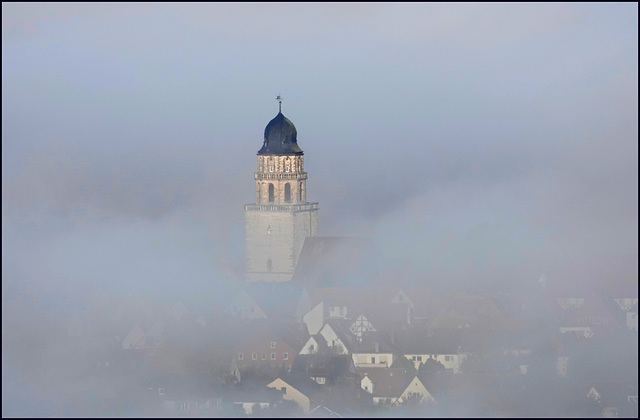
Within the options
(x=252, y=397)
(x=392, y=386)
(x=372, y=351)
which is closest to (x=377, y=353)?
(x=372, y=351)

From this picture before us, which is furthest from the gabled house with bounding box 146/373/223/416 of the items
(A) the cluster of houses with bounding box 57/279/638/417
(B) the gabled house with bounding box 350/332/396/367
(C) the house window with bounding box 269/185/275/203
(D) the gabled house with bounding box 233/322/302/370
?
(C) the house window with bounding box 269/185/275/203

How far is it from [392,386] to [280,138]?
23198 millimetres

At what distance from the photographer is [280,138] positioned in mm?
130875

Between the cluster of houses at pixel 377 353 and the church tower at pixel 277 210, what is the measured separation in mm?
5328

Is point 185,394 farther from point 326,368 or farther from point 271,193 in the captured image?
point 271,193

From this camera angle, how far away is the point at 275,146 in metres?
131

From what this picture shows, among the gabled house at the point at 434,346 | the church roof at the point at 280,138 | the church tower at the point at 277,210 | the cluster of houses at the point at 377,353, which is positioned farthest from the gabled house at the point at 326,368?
the church roof at the point at 280,138

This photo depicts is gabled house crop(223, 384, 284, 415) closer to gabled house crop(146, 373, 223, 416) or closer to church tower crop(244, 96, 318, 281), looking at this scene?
gabled house crop(146, 373, 223, 416)

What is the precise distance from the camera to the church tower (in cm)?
13038

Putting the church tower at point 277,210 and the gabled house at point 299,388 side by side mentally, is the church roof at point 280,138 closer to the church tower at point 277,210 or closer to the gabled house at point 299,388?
the church tower at point 277,210

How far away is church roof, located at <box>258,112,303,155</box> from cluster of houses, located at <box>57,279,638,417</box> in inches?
299

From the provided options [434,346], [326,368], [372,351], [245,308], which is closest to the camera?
[326,368]

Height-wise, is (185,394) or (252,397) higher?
(185,394)

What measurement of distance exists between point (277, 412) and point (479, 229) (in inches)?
724
